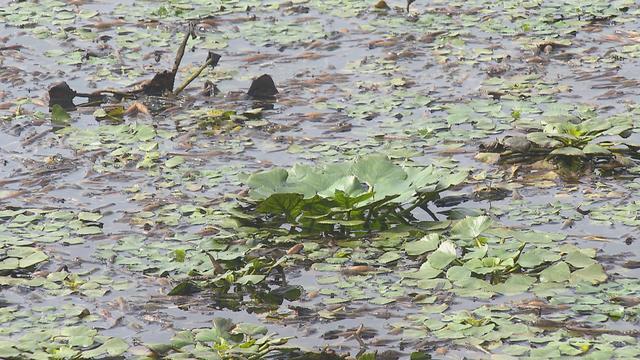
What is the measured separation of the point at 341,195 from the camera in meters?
4.36

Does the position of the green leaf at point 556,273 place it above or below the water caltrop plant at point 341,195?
below

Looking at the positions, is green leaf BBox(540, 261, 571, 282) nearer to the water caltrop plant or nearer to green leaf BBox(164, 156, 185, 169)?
the water caltrop plant

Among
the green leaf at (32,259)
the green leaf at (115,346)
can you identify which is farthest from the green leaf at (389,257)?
the green leaf at (32,259)

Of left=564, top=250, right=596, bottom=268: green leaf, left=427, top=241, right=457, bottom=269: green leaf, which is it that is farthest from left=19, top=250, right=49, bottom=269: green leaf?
left=564, top=250, right=596, bottom=268: green leaf

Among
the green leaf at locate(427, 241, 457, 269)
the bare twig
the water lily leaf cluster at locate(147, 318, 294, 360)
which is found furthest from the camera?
the bare twig

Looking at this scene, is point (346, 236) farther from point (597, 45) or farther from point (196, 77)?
point (597, 45)

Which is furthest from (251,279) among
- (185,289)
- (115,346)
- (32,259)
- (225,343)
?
(32,259)

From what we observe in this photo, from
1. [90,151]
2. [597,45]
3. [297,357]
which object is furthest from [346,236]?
[597,45]

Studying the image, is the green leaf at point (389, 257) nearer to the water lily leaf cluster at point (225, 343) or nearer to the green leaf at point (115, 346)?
the water lily leaf cluster at point (225, 343)

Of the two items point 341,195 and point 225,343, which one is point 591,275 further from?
point 225,343

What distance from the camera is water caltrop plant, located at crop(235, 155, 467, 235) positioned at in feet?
14.4

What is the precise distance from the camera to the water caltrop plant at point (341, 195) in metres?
4.39

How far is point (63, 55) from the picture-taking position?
675cm

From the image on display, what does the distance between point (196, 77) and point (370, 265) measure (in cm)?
233
